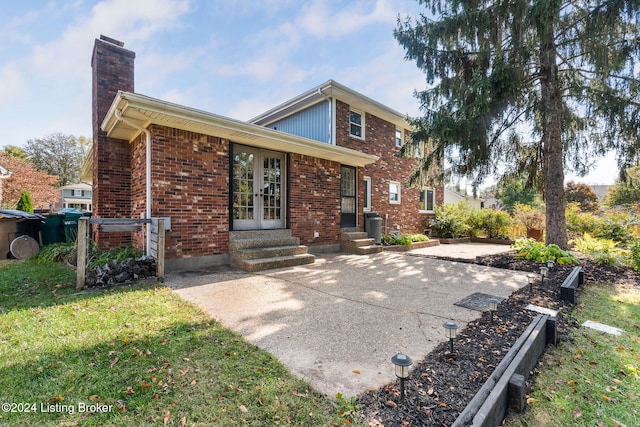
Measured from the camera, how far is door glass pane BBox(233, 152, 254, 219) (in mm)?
6797

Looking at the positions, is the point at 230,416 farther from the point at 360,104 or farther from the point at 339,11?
the point at 360,104

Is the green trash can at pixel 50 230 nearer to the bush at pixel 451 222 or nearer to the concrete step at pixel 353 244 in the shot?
the concrete step at pixel 353 244

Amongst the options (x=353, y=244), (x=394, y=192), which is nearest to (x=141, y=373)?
(x=353, y=244)

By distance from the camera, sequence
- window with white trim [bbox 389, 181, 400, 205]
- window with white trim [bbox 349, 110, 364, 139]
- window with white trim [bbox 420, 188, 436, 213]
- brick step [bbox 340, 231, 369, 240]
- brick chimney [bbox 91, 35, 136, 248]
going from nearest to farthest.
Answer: brick chimney [bbox 91, 35, 136, 248]
brick step [bbox 340, 231, 369, 240]
window with white trim [bbox 349, 110, 364, 139]
window with white trim [bbox 389, 181, 400, 205]
window with white trim [bbox 420, 188, 436, 213]

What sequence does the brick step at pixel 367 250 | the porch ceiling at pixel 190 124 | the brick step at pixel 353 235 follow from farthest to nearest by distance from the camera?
the brick step at pixel 353 235 → the brick step at pixel 367 250 → the porch ceiling at pixel 190 124

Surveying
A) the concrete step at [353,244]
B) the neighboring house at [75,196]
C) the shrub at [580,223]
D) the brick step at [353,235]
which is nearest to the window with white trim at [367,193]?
the brick step at [353,235]

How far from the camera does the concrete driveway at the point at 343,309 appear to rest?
2352 mm

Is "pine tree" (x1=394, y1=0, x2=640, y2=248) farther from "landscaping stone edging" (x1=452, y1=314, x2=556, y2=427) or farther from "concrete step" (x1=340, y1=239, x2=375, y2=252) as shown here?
"landscaping stone edging" (x1=452, y1=314, x2=556, y2=427)

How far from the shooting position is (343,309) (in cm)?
368

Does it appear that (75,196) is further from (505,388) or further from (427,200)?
(505,388)

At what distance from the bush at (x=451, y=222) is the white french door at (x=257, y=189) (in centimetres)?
871

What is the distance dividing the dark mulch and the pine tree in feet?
17.0

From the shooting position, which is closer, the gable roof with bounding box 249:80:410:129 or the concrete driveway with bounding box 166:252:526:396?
the concrete driveway with bounding box 166:252:526:396

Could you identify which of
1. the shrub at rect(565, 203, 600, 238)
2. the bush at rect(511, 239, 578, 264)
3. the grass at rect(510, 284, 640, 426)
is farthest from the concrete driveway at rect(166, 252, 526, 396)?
the shrub at rect(565, 203, 600, 238)
